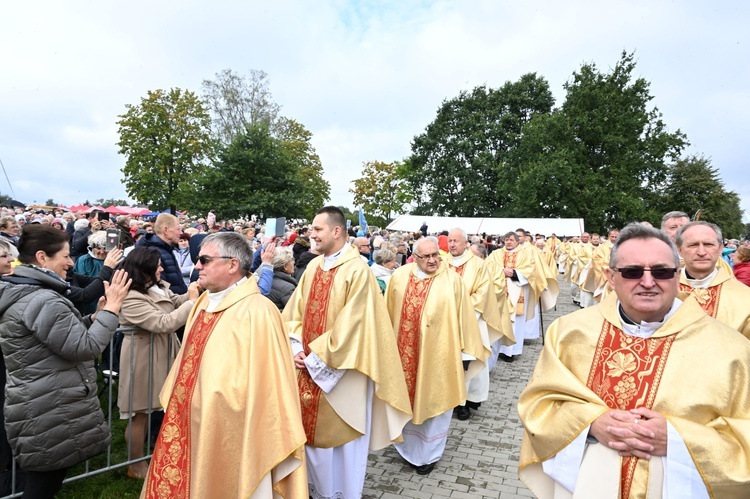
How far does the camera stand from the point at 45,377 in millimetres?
3039

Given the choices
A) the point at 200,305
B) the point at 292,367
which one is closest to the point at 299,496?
the point at 292,367

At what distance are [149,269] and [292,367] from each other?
191cm

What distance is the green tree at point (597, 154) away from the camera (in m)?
33.2

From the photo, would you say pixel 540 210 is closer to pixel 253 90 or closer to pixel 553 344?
pixel 253 90

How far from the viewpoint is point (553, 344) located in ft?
8.52

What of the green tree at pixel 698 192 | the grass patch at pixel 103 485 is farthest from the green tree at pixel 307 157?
the grass patch at pixel 103 485

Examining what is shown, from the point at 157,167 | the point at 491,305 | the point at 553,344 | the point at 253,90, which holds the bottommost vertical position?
the point at 491,305

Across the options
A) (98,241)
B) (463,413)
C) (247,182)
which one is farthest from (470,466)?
(247,182)

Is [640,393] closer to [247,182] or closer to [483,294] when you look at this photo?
[483,294]

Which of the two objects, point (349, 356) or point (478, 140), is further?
point (478, 140)

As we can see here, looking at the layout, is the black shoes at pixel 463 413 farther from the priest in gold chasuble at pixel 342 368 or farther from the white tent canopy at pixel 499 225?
the white tent canopy at pixel 499 225

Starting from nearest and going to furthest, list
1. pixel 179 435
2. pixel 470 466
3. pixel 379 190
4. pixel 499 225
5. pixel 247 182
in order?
pixel 179 435 < pixel 470 466 < pixel 499 225 < pixel 247 182 < pixel 379 190

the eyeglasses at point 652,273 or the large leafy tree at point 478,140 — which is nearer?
the eyeglasses at point 652,273

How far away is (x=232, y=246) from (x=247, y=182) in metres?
26.8
